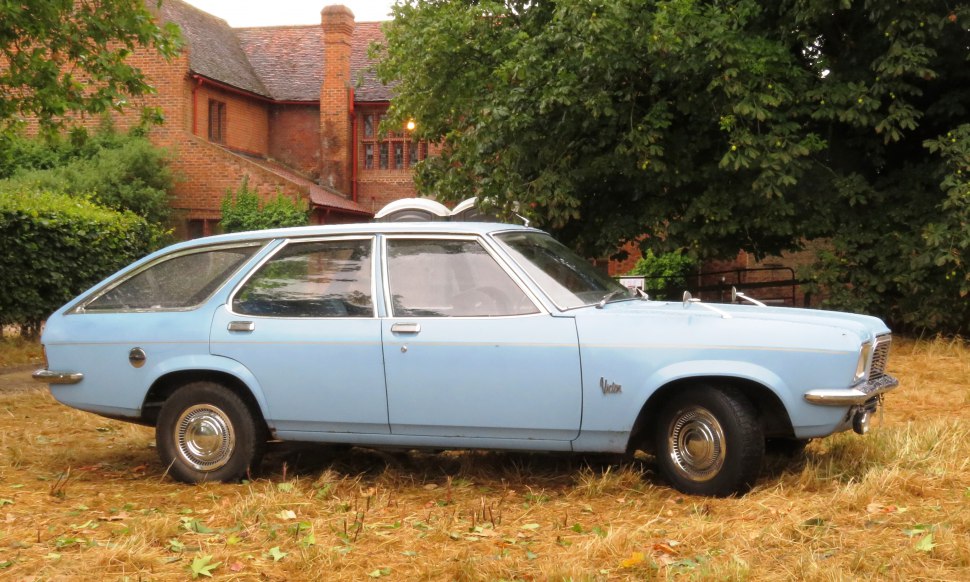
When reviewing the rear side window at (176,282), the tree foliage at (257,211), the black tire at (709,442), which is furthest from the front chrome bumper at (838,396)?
the tree foliage at (257,211)

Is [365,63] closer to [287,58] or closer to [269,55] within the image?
[287,58]

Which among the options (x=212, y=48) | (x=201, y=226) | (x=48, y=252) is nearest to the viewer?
(x=48, y=252)

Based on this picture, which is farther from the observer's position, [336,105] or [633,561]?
[336,105]

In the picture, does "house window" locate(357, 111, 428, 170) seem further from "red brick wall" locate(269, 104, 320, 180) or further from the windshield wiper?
the windshield wiper

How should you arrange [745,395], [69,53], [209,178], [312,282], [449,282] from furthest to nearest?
[209,178] → [69,53] → [312,282] → [449,282] → [745,395]

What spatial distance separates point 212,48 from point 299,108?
322cm

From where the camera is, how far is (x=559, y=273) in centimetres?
684

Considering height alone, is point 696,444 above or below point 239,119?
below

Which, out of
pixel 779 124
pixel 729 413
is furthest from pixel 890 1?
pixel 729 413

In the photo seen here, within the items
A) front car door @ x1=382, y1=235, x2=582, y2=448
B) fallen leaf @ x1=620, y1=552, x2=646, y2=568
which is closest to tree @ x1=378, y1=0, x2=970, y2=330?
front car door @ x1=382, y1=235, x2=582, y2=448

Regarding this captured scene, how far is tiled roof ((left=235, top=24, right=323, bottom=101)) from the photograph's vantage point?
3559cm

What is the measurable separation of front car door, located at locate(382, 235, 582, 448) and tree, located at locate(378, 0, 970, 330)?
29.0 feet

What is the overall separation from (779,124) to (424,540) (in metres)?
11.8

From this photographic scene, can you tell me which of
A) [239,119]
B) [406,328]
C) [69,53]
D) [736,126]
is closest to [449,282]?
[406,328]
